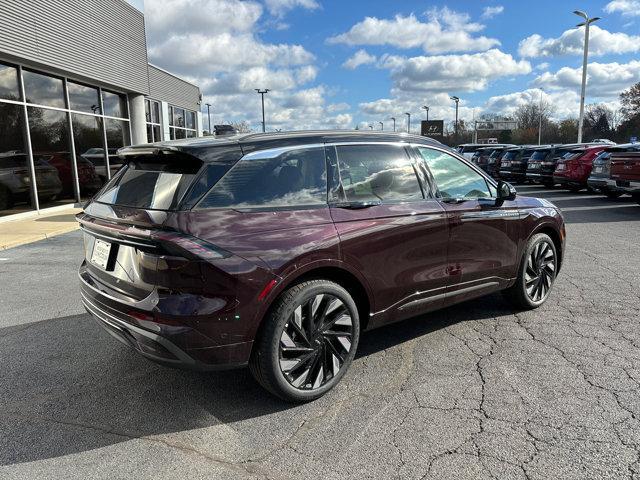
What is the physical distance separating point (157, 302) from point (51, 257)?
234 inches

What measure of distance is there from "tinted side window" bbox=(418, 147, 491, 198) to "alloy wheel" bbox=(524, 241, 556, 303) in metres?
0.92

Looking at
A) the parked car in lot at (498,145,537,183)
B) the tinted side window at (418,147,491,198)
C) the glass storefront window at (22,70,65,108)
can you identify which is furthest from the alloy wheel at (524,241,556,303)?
Answer: the parked car in lot at (498,145,537,183)

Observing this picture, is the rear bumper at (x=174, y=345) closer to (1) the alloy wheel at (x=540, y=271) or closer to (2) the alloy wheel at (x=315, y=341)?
(2) the alloy wheel at (x=315, y=341)

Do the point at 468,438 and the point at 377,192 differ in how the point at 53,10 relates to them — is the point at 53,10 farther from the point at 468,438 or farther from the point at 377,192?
the point at 468,438

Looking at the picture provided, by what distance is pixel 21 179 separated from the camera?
37.7 ft

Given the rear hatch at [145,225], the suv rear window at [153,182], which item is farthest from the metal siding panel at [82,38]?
the rear hatch at [145,225]

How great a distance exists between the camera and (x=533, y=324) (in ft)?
15.0

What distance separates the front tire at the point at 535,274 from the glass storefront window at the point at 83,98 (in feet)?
42.7

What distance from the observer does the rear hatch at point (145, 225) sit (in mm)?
2750

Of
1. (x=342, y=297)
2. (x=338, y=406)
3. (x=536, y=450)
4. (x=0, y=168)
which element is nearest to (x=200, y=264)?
(x=342, y=297)

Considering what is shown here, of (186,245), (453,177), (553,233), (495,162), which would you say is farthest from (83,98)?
(495,162)

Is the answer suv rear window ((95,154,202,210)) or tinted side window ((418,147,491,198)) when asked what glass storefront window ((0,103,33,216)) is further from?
tinted side window ((418,147,491,198))

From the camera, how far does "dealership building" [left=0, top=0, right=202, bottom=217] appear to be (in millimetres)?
11008

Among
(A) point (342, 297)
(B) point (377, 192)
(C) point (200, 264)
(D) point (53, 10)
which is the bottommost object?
(A) point (342, 297)
